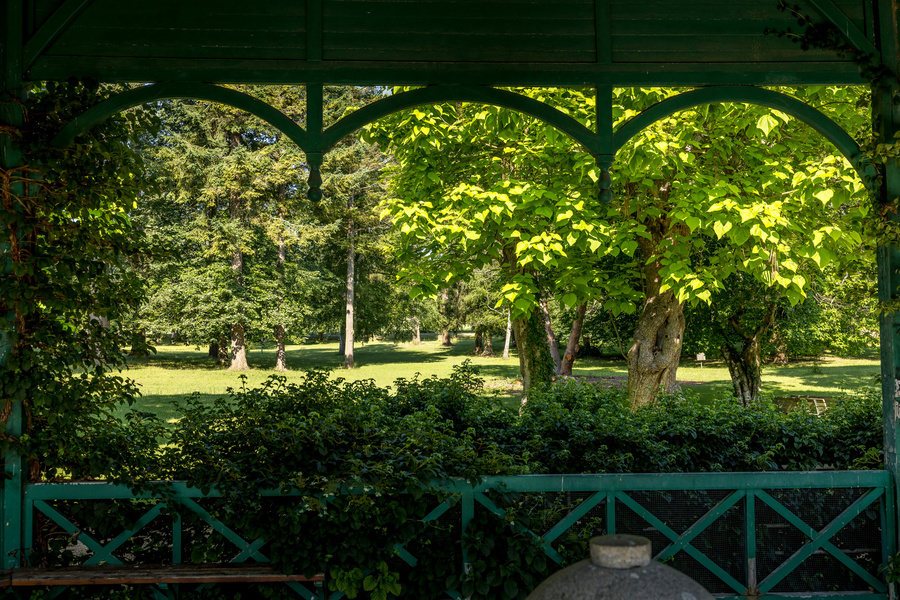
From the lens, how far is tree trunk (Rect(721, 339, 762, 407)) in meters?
12.1

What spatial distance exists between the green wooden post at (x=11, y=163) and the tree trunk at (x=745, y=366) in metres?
11.0

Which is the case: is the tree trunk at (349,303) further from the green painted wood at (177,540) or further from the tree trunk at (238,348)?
the green painted wood at (177,540)

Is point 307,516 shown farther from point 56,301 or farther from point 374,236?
point 374,236

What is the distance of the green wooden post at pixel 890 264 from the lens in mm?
3934

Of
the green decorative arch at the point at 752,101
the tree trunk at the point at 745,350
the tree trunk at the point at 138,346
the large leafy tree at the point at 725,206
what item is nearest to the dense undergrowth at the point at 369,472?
the tree trunk at the point at 138,346

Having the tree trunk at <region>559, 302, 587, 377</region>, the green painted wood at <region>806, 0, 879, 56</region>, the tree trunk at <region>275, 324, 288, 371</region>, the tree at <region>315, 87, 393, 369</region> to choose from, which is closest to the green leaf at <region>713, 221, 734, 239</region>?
the green painted wood at <region>806, 0, 879, 56</region>

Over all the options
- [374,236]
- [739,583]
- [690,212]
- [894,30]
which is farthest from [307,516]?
[374,236]

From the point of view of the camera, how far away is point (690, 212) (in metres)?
6.95

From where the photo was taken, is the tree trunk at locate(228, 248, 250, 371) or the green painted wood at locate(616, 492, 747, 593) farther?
the tree trunk at locate(228, 248, 250, 371)

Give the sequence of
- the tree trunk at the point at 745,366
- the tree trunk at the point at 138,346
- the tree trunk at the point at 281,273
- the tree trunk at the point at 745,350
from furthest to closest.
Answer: the tree trunk at the point at 281,273 → the tree trunk at the point at 745,366 → the tree trunk at the point at 745,350 → the tree trunk at the point at 138,346

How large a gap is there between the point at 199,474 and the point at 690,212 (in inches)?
210

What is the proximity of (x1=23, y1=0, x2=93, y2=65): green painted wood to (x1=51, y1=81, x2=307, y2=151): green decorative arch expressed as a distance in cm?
44

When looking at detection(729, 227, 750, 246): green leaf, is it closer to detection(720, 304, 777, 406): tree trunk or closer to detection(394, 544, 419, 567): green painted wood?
detection(394, 544, 419, 567): green painted wood

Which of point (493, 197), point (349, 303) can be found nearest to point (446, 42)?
point (493, 197)
